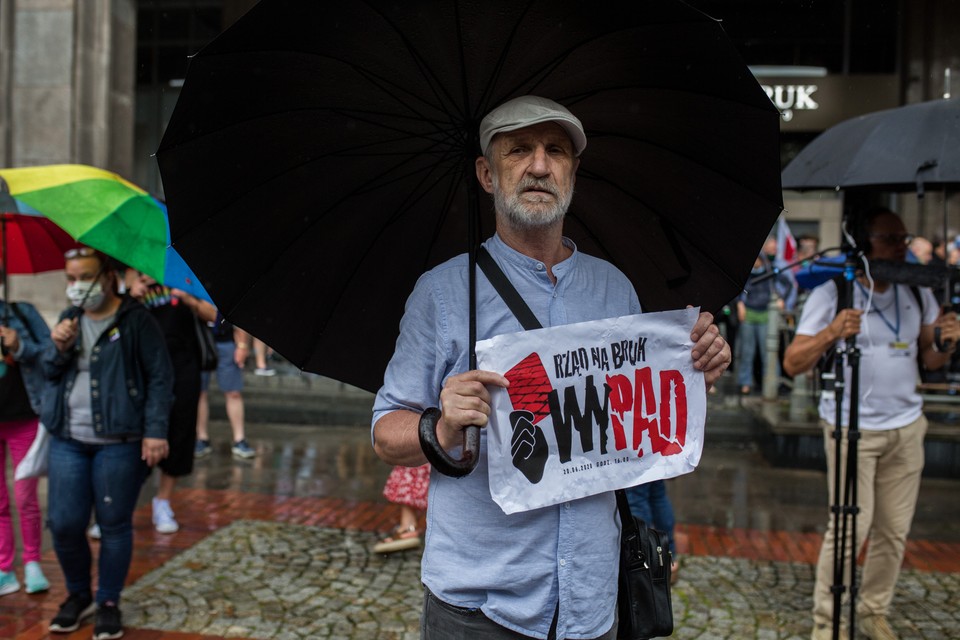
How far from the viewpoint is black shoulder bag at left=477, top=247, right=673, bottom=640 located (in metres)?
2.32

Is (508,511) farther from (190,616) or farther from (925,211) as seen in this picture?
(925,211)

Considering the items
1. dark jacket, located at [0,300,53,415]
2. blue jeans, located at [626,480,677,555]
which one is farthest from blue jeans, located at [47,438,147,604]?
blue jeans, located at [626,480,677,555]

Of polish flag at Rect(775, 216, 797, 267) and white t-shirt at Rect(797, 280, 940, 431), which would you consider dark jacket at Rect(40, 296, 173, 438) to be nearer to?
white t-shirt at Rect(797, 280, 940, 431)

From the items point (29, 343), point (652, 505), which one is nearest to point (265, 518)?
point (29, 343)

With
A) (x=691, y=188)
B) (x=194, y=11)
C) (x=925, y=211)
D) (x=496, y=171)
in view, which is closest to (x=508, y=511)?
(x=496, y=171)

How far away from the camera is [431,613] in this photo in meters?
2.26

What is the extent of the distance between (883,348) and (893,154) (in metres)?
1.03

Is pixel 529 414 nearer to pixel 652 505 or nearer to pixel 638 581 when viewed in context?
pixel 638 581

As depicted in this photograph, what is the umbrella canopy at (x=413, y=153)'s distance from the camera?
2.13 m

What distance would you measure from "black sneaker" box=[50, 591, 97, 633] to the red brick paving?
38 millimetres

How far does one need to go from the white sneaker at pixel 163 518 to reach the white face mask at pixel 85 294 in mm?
2119

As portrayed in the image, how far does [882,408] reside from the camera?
441 cm

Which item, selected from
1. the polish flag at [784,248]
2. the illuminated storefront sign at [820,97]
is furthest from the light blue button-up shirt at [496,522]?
the illuminated storefront sign at [820,97]

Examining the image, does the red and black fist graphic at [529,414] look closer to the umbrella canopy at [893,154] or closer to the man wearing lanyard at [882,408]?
the umbrella canopy at [893,154]
